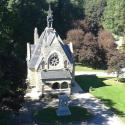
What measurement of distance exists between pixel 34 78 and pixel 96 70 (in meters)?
21.2

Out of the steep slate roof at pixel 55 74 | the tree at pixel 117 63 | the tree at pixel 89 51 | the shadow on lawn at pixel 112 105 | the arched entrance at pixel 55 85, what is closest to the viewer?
the shadow on lawn at pixel 112 105

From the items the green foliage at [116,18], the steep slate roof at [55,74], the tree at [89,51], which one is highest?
the green foliage at [116,18]

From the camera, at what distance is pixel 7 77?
4556 cm

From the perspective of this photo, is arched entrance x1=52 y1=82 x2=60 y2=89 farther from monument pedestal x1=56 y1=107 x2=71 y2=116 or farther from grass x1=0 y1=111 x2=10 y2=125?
grass x1=0 y1=111 x2=10 y2=125

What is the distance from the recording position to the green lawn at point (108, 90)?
5643 cm

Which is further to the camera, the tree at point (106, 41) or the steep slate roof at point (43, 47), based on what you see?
the tree at point (106, 41)

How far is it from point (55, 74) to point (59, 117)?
11946mm

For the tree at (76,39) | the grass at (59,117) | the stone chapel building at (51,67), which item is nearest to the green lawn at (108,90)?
the grass at (59,117)

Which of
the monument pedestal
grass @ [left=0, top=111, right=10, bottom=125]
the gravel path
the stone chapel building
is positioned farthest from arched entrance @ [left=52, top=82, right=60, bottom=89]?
grass @ [left=0, top=111, right=10, bottom=125]

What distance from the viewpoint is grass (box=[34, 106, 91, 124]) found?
5084 centimetres

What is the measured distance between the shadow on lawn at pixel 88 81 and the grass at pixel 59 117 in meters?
11.4

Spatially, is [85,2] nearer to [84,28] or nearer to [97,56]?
[84,28]

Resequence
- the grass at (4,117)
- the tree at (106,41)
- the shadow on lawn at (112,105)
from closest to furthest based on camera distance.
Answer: the grass at (4,117), the shadow on lawn at (112,105), the tree at (106,41)

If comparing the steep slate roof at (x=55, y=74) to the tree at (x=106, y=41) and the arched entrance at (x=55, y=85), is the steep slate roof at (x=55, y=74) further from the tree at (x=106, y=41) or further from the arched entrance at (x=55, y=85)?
the tree at (x=106, y=41)
